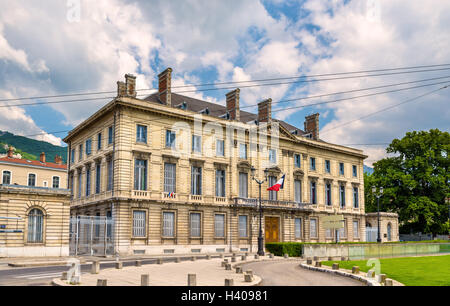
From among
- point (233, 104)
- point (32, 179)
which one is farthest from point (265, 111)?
point (32, 179)

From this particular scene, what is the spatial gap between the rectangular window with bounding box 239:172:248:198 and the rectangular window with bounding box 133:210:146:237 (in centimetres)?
1160

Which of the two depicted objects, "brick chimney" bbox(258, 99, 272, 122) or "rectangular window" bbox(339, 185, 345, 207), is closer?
"brick chimney" bbox(258, 99, 272, 122)

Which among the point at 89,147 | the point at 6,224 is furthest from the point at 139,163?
the point at 6,224

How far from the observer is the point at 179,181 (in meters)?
42.2

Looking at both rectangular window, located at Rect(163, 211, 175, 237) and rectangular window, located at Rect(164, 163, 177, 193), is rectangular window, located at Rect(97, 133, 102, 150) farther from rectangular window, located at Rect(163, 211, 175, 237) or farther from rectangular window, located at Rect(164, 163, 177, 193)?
rectangular window, located at Rect(163, 211, 175, 237)

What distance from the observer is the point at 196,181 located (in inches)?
1724

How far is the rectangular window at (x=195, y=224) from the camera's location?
42.8 m

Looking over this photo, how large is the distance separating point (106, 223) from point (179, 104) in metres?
14.5

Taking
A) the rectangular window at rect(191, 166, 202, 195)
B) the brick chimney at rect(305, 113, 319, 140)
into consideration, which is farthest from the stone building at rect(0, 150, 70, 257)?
the brick chimney at rect(305, 113, 319, 140)

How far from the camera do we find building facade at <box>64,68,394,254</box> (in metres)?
39.6

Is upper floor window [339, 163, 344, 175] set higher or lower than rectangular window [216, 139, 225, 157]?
lower

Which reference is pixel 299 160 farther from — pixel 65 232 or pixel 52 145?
pixel 52 145

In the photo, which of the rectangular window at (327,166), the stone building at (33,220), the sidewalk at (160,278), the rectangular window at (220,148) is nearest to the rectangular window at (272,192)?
the rectangular window at (220,148)

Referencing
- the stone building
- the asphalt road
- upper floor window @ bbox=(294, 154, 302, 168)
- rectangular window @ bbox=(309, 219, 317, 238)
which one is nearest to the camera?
the asphalt road
